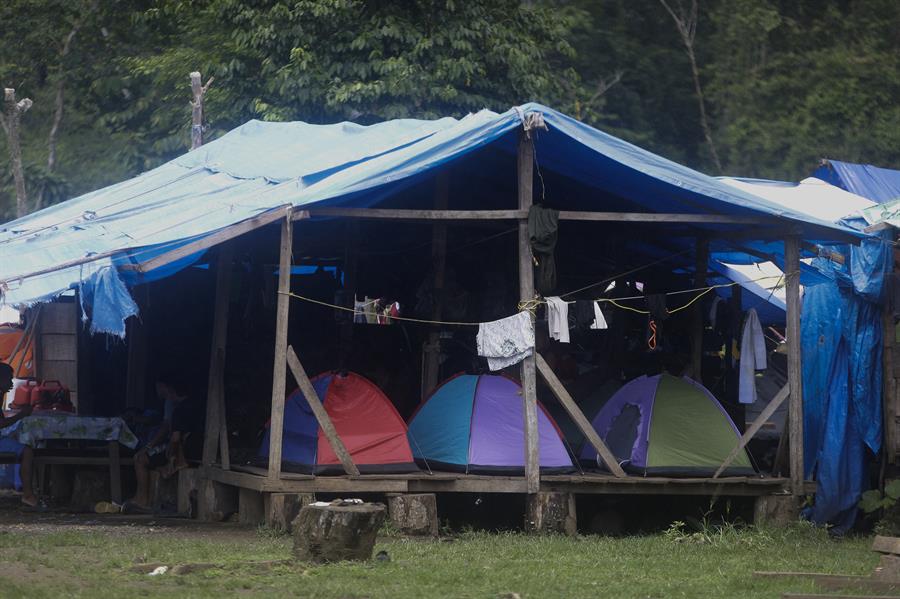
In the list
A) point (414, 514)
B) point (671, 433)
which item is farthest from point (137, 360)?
point (671, 433)

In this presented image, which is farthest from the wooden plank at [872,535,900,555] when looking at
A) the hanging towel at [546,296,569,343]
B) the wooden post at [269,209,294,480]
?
the wooden post at [269,209,294,480]

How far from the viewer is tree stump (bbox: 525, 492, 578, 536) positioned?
477 inches

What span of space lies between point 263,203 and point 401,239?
11.6ft

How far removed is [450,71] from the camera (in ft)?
68.3

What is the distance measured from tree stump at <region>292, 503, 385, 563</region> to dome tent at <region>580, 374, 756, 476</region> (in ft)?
13.2

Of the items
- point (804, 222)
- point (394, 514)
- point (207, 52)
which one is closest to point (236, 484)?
point (394, 514)

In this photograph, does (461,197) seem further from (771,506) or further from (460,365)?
(771,506)

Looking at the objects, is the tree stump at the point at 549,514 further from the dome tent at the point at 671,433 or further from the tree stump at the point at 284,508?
the tree stump at the point at 284,508

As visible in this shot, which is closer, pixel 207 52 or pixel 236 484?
pixel 236 484

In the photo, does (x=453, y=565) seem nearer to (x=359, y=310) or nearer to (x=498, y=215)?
(x=498, y=215)

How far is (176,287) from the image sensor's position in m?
17.4

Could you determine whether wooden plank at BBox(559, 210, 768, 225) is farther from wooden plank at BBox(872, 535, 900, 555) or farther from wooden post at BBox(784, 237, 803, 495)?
wooden plank at BBox(872, 535, 900, 555)

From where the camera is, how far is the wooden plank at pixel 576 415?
12.2 meters

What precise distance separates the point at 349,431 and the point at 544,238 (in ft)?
8.52
